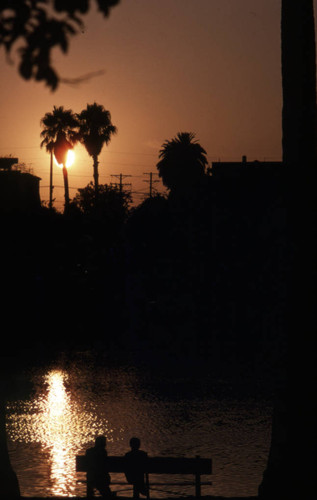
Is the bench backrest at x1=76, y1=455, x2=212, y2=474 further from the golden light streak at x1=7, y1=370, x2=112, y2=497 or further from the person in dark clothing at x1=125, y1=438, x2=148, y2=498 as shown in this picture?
the golden light streak at x1=7, y1=370, x2=112, y2=497

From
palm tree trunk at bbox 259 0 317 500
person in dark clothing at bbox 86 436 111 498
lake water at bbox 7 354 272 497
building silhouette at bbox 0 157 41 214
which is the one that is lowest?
lake water at bbox 7 354 272 497

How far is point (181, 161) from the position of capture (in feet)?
318

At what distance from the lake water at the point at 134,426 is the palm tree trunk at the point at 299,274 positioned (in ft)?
5.00

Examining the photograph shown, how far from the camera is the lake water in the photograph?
13.0 metres

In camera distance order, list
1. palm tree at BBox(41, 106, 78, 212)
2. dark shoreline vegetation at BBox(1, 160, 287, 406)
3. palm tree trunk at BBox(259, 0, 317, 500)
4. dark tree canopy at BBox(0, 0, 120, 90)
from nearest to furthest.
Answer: dark tree canopy at BBox(0, 0, 120, 90) → palm tree trunk at BBox(259, 0, 317, 500) → dark shoreline vegetation at BBox(1, 160, 287, 406) → palm tree at BBox(41, 106, 78, 212)

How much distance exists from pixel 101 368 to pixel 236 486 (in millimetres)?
14603

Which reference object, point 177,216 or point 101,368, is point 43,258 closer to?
point 177,216

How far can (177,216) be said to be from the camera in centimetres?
4678

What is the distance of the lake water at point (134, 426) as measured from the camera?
12963mm

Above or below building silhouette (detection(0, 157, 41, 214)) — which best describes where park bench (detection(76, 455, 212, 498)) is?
below

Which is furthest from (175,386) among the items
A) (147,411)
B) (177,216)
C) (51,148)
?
(51,148)

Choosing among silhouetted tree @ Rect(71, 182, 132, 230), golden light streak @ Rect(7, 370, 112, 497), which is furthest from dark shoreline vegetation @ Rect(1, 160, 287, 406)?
silhouetted tree @ Rect(71, 182, 132, 230)

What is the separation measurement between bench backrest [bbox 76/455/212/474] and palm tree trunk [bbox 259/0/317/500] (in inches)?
30.3

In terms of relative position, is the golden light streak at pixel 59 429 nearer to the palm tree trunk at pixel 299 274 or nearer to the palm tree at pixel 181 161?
the palm tree trunk at pixel 299 274
